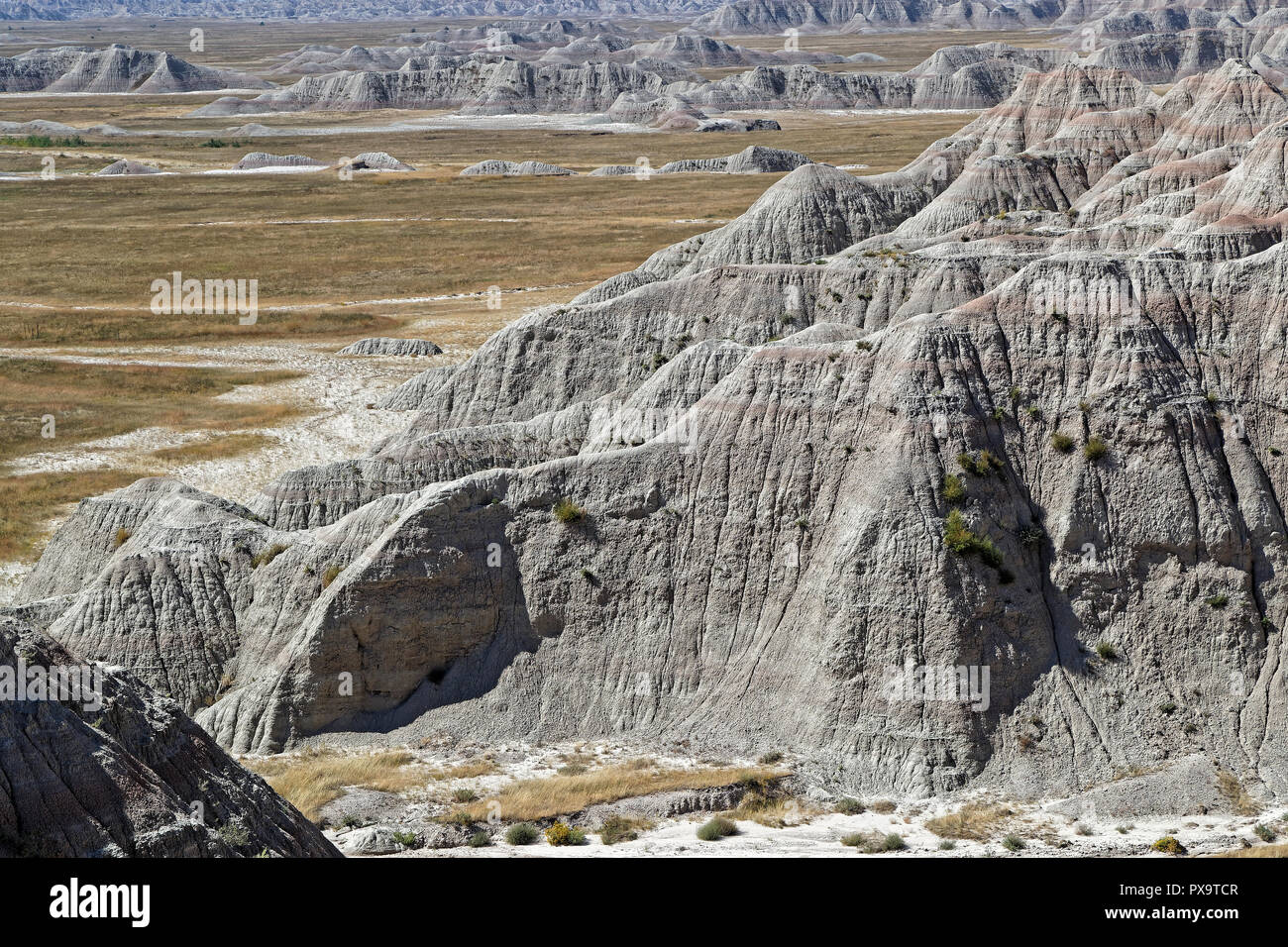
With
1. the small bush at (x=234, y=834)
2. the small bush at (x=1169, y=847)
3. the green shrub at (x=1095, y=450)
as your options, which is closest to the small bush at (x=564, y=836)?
the small bush at (x=234, y=834)

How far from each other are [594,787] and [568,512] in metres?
5.93

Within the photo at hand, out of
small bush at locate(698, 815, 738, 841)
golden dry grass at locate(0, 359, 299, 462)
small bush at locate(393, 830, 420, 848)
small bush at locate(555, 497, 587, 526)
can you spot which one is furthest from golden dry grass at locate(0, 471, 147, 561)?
small bush at locate(698, 815, 738, 841)

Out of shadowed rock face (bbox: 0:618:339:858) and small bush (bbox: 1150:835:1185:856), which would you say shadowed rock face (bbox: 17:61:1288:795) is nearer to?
small bush (bbox: 1150:835:1185:856)

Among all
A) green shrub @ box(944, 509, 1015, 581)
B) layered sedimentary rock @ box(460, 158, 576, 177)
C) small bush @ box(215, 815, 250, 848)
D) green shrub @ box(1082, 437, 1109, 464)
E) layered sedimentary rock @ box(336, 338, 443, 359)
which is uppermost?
layered sedimentary rock @ box(460, 158, 576, 177)

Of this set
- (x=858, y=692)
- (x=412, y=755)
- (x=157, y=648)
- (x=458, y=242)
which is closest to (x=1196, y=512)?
(x=858, y=692)

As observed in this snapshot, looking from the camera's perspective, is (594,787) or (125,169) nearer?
(594,787)

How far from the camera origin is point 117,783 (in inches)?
595

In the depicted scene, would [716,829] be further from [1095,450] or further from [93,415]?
[93,415]

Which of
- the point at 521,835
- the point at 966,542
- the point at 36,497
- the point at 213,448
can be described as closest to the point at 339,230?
the point at 213,448

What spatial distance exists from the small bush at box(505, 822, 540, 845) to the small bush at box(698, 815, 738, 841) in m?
2.58

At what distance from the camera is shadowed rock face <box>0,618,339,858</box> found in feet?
47.6

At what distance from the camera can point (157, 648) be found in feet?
91.9

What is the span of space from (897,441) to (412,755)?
1053cm

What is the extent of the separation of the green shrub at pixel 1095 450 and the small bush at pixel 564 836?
11855 millimetres
